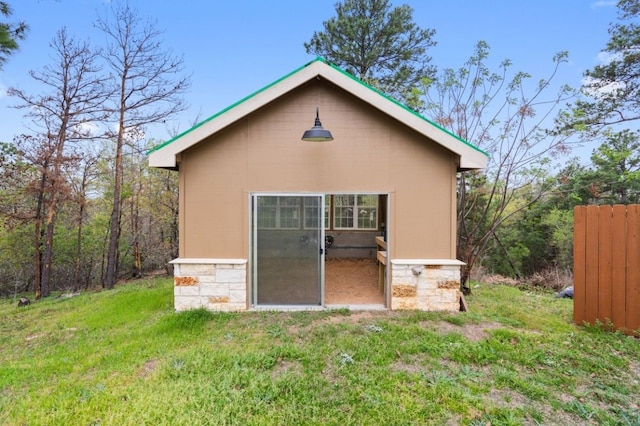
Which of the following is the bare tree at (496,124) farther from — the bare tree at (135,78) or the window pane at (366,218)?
the bare tree at (135,78)

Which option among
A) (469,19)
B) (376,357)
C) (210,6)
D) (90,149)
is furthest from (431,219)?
(90,149)

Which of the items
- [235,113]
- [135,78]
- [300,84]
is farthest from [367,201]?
[135,78]

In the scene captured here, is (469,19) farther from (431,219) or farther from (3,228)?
(3,228)

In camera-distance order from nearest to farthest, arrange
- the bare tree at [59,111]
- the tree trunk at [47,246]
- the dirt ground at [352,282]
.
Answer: the dirt ground at [352,282], the bare tree at [59,111], the tree trunk at [47,246]

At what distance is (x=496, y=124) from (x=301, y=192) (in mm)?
6460

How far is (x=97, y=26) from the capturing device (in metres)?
12.9

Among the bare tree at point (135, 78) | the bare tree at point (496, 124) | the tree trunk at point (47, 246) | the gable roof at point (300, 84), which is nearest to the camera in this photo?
the gable roof at point (300, 84)

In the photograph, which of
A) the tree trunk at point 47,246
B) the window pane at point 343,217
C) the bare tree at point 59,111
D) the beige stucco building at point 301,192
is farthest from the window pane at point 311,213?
the tree trunk at point 47,246

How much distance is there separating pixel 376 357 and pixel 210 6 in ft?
41.6

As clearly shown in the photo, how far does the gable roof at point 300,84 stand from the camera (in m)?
5.52

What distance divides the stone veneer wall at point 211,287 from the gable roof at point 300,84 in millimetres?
2038

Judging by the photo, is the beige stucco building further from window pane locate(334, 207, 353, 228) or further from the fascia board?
window pane locate(334, 207, 353, 228)

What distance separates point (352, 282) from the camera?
8.22 meters

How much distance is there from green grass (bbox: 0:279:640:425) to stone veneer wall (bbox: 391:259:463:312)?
1.15 ft
